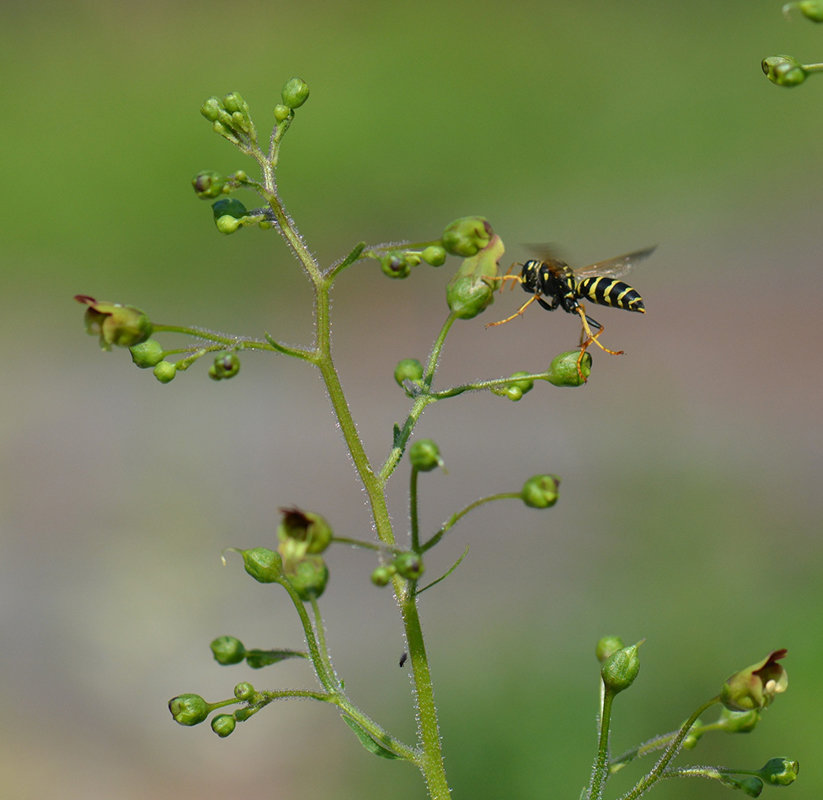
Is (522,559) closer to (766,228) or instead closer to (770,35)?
(766,228)

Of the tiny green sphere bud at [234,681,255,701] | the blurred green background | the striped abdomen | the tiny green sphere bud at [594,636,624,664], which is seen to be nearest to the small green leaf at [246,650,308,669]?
the tiny green sphere bud at [234,681,255,701]

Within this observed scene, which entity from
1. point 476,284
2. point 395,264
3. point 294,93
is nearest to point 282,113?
point 294,93

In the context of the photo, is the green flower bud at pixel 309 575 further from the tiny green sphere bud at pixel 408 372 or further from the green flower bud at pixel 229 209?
the green flower bud at pixel 229 209

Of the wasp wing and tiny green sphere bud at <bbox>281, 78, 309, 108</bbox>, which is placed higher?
tiny green sphere bud at <bbox>281, 78, 309, 108</bbox>

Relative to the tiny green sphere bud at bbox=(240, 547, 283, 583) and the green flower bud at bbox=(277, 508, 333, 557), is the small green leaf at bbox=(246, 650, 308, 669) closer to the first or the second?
the tiny green sphere bud at bbox=(240, 547, 283, 583)

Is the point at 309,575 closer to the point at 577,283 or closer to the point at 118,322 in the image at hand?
the point at 118,322

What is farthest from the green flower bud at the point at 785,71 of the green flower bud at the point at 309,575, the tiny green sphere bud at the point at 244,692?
the tiny green sphere bud at the point at 244,692
